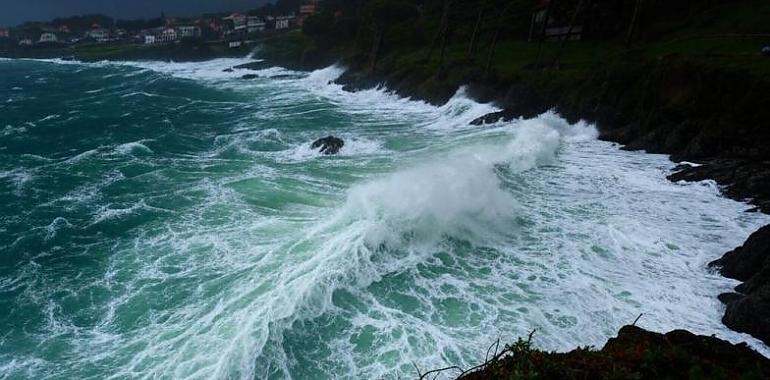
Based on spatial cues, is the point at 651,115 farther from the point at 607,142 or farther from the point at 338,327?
the point at 338,327

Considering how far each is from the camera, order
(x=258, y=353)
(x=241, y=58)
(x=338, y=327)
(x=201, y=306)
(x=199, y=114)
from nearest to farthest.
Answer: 1. (x=258, y=353)
2. (x=338, y=327)
3. (x=201, y=306)
4. (x=199, y=114)
5. (x=241, y=58)

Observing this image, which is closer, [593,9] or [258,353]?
[258,353]

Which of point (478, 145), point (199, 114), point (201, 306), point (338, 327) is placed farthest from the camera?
point (199, 114)

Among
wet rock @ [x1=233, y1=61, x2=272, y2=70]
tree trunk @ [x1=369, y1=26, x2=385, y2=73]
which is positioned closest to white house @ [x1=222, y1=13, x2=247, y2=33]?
wet rock @ [x1=233, y1=61, x2=272, y2=70]

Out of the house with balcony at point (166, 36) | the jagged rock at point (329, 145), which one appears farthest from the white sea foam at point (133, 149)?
the house with balcony at point (166, 36)

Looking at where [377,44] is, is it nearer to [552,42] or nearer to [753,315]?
[552,42]

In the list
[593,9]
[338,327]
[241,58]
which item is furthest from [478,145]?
[241,58]

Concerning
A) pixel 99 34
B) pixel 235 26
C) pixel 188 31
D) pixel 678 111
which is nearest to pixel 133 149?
pixel 678 111

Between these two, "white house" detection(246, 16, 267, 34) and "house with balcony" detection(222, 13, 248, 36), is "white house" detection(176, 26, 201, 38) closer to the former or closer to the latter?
"house with balcony" detection(222, 13, 248, 36)

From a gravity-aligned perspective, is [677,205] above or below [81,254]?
above
